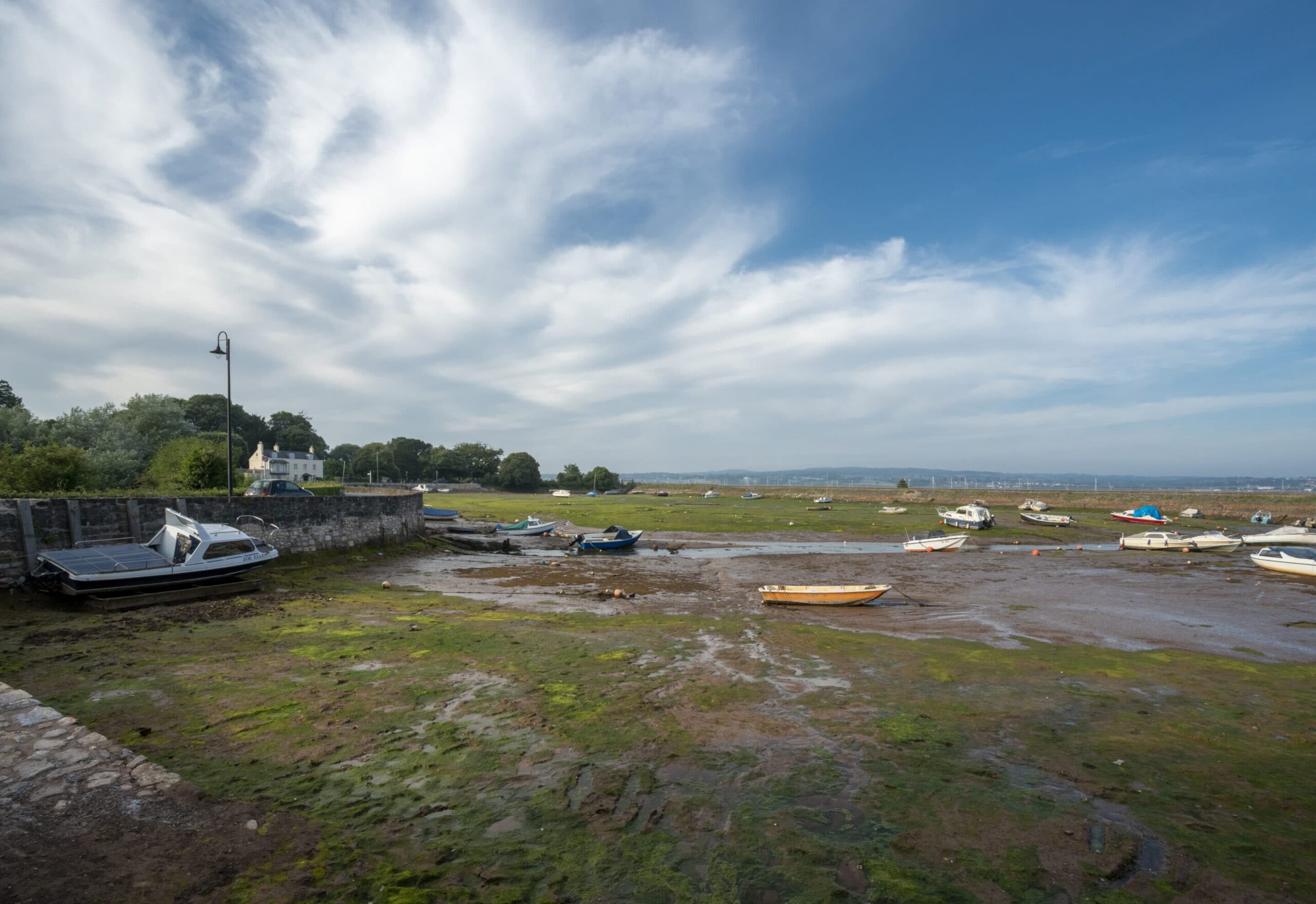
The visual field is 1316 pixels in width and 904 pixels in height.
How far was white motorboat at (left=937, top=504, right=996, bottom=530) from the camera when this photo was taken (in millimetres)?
51188

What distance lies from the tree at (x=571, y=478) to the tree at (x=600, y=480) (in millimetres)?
1466

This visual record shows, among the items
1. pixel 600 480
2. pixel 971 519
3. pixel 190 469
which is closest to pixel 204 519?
pixel 190 469

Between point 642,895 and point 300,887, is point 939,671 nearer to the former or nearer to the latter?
point 642,895

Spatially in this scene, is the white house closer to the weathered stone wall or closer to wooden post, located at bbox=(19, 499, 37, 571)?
the weathered stone wall

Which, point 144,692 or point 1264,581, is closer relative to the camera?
point 144,692

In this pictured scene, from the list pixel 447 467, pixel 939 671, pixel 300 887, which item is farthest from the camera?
pixel 447 467

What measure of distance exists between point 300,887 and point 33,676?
8332 mm

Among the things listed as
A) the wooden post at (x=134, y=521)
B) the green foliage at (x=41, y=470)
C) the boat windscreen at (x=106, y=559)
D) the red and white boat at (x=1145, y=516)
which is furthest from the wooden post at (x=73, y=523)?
the red and white boat at (x=1145, y=516)

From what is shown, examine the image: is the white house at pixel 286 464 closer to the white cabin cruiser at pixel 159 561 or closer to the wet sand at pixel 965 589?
the wet sand at pixel 965 589

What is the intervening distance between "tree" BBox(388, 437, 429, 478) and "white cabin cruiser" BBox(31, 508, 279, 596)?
111m

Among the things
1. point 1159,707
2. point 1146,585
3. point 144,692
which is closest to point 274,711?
point 144,692

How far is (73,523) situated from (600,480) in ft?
396

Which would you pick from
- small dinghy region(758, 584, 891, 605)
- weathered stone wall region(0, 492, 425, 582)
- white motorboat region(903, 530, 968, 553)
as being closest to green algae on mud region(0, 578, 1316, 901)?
weathered stone wall region(0, 492, 425, 582)

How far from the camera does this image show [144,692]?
918 centimetres
